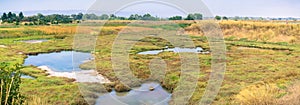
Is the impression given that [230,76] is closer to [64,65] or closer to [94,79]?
[94,79]

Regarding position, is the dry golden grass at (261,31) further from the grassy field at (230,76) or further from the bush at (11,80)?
the bush at (11,80)

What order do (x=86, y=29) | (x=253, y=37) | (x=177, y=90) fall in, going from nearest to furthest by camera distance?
(x=177, y=90), (x=253, y=37), (x=86, y=29)

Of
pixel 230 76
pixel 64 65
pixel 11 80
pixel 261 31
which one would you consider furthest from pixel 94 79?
pixel 261 31

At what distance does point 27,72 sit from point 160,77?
25.4 ft

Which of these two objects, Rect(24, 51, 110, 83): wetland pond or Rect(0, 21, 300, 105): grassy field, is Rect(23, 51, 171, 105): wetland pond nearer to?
Rect(24, 51, 110, 83): wetland pond

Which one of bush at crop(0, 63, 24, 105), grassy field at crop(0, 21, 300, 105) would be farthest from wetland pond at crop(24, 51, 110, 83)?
bush at crop(0, 63, 24, 105)

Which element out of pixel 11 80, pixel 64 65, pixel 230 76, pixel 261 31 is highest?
pixel 11 80

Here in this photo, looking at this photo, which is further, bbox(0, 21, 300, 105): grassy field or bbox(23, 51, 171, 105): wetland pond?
bbox(23, 51, 171, 105): wetland pond

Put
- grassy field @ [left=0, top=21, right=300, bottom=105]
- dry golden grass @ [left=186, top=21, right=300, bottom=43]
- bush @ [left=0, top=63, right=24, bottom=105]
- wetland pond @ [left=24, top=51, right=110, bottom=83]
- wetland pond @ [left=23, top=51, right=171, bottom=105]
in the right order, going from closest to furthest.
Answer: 1. bush @ [left=0, top=63, right=24, bottom=105]
2. grassy field @ [left=0, top=21, right=300, bottom=105]
3. wetland pond @ [left=23, top=51, right=171, bottom=105]
4. wetland pond @ [left=24, top=51, right=110, bottom=83]
5. dry golden grass @ [left=186, top=21, right=300, bottom=43]

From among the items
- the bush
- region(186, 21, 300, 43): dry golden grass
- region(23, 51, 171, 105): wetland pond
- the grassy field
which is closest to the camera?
the bush

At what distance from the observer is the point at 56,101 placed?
13.2 metres

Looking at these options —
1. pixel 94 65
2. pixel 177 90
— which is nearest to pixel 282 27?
pixel 94 65

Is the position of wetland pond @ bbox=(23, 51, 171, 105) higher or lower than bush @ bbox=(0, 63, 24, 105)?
lower

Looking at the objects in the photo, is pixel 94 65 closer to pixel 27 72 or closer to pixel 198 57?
pixel 27 72
